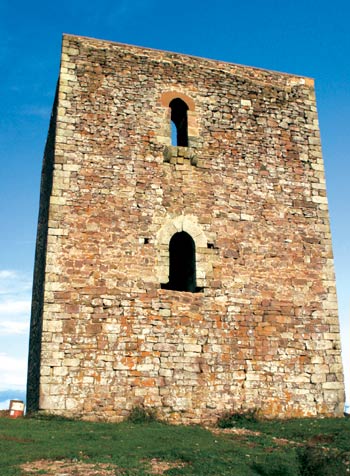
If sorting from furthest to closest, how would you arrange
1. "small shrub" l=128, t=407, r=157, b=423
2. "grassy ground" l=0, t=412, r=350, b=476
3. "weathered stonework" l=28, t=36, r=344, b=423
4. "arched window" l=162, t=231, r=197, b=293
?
1. "arched window" l=162, t=231, r=197, b=293
2. "weathered stonework" l=28, t=36, r=344, b=423
3. "small shrub" l=128, t=407, r=157, b=423
4. "grassy ground" l=0, t=412, r=350, b=476

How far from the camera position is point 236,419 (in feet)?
33.2

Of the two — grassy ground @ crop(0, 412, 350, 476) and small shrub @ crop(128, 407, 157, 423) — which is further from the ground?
small shrub @ crop(128, 407, 157, 423)

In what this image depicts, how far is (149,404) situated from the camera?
9.95m

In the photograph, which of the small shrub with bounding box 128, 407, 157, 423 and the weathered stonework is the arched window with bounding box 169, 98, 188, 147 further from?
the small shrub with bounding box 128, 407, 157, 423

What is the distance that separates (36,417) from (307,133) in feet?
30.6

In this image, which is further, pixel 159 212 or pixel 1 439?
pixel 159 212

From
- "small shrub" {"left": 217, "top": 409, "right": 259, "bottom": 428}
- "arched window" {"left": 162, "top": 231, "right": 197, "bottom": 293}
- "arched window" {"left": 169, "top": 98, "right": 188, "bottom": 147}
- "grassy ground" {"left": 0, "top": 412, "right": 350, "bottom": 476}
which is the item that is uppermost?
"arched window" {"left": 169, "top": 98, "right": 188, "bottom": 147}

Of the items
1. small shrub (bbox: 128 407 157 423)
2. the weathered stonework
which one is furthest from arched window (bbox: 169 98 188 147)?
small shrub (bbox: 128 407 157 423)

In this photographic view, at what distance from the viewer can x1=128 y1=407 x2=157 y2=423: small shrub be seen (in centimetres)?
962

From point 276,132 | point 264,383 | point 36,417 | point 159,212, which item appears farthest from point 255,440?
point 276,132

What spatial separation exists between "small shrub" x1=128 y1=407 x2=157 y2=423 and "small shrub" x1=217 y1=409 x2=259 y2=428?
1343 millimetres

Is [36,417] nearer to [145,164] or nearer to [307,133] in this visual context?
[145,164]

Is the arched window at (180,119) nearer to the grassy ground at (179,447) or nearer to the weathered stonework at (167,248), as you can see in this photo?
the weathered stonework at (167,248)

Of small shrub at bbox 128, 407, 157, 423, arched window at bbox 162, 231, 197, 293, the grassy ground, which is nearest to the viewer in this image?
the grassy ground
